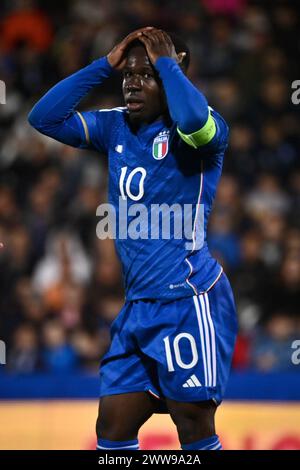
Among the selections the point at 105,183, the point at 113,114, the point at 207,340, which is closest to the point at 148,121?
the point at 113,114

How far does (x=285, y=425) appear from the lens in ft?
17.7

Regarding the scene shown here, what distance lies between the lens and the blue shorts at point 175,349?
346cm

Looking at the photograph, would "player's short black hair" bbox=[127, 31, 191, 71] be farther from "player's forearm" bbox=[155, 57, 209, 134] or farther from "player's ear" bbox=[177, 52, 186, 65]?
"player's forearm" bbox=[155, 57, 209, 134]

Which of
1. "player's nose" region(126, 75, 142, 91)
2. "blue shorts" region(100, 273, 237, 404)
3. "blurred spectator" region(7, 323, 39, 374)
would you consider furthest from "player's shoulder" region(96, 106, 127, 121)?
"blurred spectator" region(7, 323, 39, 374)

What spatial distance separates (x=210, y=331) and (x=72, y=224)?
396 cm

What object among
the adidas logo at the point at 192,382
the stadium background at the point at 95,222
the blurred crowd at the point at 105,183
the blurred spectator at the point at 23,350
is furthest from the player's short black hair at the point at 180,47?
the blurred spectator at the point at 23,350

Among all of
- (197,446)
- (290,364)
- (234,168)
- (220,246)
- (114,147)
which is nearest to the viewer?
(197,446)

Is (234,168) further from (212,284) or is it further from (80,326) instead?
(212,284)

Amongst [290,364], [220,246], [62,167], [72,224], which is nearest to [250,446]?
[290,364]

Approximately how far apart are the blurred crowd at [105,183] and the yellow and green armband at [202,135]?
312 centimetres

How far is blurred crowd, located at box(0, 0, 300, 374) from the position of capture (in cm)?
651

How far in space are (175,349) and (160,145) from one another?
74 cm

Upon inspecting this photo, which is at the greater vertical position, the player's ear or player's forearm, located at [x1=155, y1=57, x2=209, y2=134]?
the player's ear

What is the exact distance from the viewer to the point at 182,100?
11.0ft
